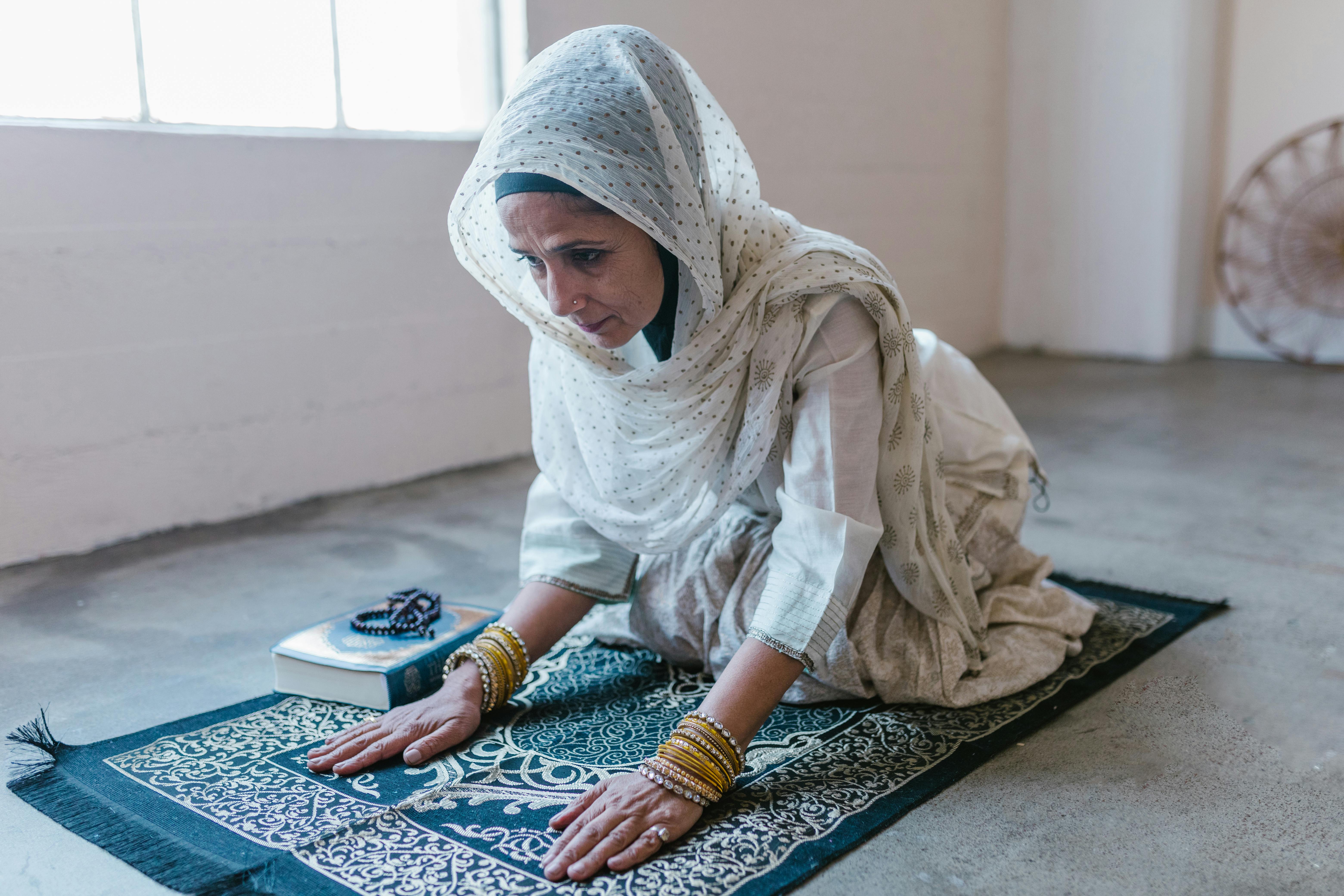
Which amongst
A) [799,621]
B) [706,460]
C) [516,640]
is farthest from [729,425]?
[516,640]

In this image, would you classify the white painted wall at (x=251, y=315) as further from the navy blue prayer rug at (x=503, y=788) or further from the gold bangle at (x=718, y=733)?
the gold bangle at (x=718, y=733)

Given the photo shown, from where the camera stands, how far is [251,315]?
3109 mm

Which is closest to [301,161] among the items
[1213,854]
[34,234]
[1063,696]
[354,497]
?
[34,234]

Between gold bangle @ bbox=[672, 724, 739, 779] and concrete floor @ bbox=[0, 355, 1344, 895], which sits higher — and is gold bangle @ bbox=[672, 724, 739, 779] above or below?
above

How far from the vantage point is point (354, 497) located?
3.32 meters

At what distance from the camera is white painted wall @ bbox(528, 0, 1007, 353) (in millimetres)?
4262

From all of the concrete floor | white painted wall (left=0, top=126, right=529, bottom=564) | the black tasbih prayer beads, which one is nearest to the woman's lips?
the black tasbih prayer beads

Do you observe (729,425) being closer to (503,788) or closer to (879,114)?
(503,788)

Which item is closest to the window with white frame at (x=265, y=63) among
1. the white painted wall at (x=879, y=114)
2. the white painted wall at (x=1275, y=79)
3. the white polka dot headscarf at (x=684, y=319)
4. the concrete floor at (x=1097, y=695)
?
the white painted wall at (x=879, y=114)

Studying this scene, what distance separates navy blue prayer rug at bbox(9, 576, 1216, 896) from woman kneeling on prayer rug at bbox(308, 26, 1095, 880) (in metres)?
0.04

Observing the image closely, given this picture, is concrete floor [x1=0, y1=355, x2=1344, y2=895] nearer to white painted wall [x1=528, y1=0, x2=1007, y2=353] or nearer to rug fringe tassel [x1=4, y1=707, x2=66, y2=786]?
rug fringe tassel [x1=4, y1=707, x2=66, y2=786]

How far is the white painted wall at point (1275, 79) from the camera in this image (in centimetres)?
516

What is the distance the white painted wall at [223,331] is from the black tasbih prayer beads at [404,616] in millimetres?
1296

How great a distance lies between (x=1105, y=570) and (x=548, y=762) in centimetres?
142
